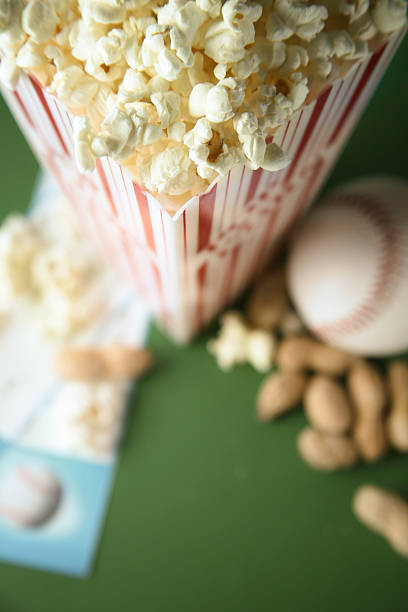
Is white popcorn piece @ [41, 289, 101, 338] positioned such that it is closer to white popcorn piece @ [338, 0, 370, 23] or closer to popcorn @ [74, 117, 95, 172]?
popcorn @ [74, 117, 95, 172]

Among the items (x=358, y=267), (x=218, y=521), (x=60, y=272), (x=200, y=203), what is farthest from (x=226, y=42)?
(x=218, y=521)

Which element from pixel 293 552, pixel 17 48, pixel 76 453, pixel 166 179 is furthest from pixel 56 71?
pixel 293 552

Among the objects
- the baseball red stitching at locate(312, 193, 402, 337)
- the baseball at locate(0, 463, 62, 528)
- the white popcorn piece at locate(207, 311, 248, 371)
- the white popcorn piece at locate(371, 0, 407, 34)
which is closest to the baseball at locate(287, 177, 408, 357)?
the baseball red stitching at locate(312, 193, 402, 337)

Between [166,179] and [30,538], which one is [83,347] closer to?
[30,538]

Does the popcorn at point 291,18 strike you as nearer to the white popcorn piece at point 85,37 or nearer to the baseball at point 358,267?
the white popcorn piece at point 85,37

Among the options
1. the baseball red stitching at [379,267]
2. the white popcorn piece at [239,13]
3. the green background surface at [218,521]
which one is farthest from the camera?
the green background surface at [218,521]

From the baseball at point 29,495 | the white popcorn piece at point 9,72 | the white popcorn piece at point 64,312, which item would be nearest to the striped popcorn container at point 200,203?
the white popcorn piece at point 9,72

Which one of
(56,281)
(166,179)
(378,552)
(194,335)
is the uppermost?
(166,179)
